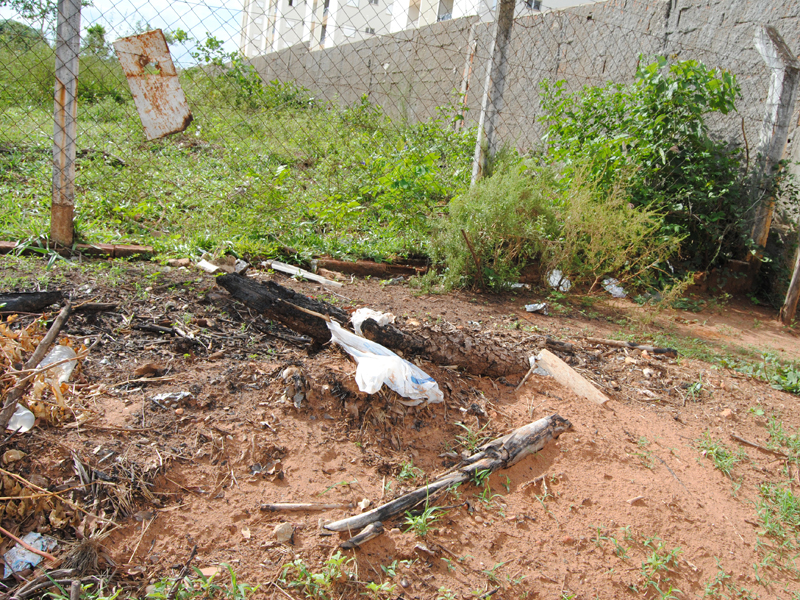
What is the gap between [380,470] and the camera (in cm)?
198

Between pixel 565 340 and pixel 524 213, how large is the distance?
4.26ft

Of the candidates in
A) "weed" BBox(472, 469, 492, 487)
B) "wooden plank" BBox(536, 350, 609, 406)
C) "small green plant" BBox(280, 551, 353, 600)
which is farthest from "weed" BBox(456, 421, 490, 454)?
"small green plant" BBox(280, 551, 353, 600)

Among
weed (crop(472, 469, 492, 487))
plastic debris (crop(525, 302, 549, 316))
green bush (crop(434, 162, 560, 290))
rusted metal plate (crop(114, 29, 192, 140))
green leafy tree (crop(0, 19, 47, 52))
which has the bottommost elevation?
weed (crop(472, 469, 492, 487))

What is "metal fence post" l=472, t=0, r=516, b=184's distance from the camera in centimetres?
437

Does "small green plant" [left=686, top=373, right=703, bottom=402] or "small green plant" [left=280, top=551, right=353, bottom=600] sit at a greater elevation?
"small green plant" [left=686, top=373, right=703, bottom=402]

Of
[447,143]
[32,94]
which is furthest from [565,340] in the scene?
[32,94]

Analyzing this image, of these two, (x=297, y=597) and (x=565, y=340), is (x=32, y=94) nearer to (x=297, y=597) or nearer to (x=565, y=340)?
(x=565, y=340)

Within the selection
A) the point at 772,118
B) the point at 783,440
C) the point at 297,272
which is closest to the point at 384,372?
the point at 297,272

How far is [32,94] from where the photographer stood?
6.95 meters

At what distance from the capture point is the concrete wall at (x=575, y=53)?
478 centimetres

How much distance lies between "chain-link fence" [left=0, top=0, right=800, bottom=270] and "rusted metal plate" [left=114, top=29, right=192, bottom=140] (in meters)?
0.23

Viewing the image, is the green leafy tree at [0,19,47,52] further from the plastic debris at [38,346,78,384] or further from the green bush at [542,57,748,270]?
the green bush at [542,57,748,270]

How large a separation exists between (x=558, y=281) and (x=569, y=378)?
67.6 inches

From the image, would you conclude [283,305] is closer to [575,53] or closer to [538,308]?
[538,308]
